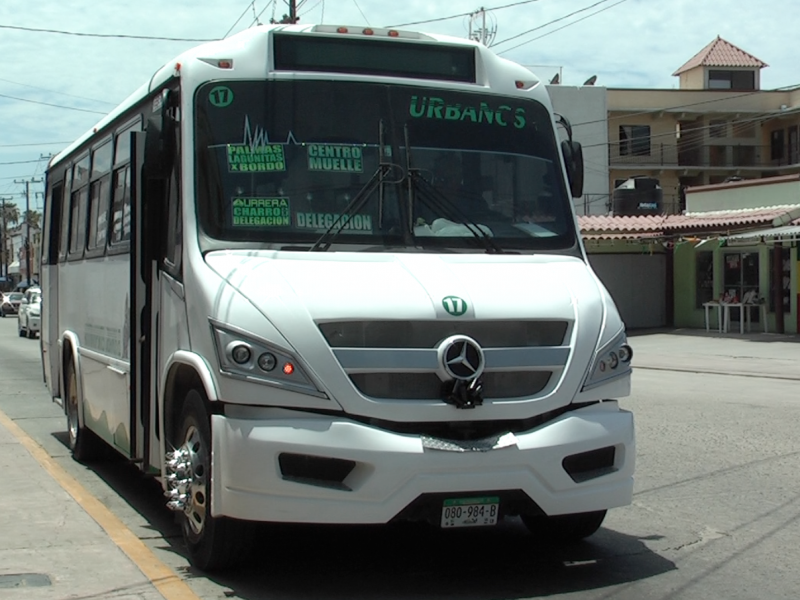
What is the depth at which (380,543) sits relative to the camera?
21.7ft

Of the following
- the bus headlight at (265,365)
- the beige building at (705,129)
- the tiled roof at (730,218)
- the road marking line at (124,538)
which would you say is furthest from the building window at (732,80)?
the bus headlight at (265,365)

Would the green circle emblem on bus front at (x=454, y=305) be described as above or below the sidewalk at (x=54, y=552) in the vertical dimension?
above

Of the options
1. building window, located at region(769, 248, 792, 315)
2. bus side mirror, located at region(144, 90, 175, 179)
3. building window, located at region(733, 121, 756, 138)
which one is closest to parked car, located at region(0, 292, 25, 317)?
building window, located at region(733, 121, 756, 138)

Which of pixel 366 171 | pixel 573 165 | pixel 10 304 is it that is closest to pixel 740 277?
pixel 573 165

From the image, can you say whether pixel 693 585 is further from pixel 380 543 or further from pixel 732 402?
pixel 732 402

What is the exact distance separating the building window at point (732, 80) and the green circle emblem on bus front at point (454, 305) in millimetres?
64769

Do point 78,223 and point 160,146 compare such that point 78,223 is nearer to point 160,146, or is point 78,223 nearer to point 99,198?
point 99,198

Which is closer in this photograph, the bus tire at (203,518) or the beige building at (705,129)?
the bus tire at (203,518)

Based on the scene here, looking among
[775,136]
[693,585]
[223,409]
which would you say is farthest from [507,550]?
[775,136]

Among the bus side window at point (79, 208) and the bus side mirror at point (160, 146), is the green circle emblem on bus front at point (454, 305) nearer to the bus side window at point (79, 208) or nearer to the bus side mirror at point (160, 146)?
the bus side mirror at point (160, 146)

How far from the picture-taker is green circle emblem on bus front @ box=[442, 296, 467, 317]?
5.41 metres

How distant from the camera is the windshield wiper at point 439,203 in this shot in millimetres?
6270

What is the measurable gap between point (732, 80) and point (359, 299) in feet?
216

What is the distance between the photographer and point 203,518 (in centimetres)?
571
